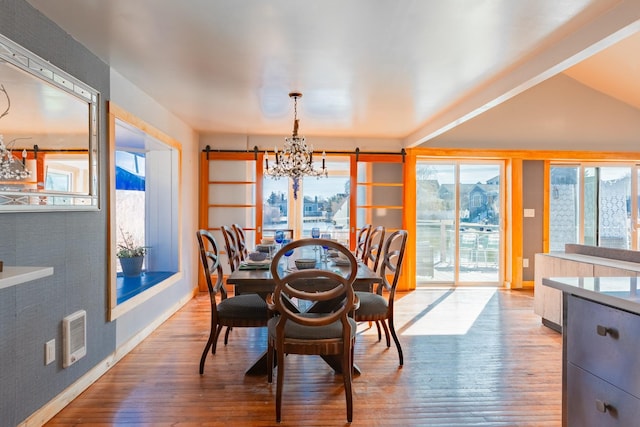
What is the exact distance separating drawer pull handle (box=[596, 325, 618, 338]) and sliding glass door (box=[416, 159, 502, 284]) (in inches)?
177

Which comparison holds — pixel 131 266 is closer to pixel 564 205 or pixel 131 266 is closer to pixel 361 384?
pixel 361 384

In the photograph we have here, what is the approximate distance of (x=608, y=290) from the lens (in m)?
1.42

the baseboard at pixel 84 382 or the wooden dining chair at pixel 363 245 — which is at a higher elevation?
the wooden dining chair at pixel 363 245

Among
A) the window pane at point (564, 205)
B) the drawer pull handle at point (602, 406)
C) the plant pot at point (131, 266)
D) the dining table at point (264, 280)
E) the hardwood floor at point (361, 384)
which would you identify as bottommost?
the hardwood floor at point (361, 384)

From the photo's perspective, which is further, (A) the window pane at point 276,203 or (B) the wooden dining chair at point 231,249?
(A) the window pane at point 276,203

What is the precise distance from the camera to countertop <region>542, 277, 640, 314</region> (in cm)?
128

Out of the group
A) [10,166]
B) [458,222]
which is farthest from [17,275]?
[458,222]

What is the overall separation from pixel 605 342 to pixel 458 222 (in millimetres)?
4667

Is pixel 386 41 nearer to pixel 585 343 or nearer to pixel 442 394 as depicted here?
pixel 585 343

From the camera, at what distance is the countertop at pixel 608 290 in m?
1.28

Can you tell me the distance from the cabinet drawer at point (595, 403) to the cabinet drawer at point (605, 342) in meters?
0.03

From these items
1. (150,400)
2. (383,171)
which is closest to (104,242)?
(150,400)

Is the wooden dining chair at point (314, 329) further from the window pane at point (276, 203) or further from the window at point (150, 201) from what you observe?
the window pane at point (276, 203)

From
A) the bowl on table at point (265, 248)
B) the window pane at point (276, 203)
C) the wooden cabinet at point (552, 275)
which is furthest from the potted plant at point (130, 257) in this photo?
the wooden cabinet at point (552, 275)
